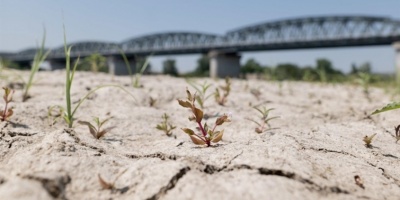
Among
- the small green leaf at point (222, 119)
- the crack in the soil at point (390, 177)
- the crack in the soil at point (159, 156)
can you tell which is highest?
the small green leaf at point (222, 119)

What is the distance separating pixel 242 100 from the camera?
115 inches

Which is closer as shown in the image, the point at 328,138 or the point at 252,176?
the point at 252,176

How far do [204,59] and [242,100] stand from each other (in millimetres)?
81870

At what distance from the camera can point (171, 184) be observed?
1.04 m

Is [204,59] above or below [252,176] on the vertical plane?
above

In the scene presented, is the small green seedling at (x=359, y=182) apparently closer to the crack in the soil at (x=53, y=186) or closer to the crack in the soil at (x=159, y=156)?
the crack in the soil at (x=159, y=156)

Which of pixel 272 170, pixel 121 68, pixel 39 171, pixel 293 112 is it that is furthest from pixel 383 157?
pixel 121 68

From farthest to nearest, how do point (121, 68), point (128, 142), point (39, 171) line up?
point (121, 68), point (128, 142), point (39, 171)

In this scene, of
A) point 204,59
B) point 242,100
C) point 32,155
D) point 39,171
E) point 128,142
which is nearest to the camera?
point 39,171

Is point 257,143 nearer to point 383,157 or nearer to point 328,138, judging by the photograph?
point 328,138

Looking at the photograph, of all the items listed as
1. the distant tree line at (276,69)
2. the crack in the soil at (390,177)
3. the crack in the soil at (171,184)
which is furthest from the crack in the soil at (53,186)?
the distant tree line at (276,69)

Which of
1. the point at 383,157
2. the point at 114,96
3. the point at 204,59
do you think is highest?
the point at 204,59

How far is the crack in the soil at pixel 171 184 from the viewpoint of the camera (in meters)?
0.99

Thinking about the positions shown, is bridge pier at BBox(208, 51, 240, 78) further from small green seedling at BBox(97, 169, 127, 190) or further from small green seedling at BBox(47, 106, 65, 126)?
small green seedling at BBox(97, 169, 127, 190)
